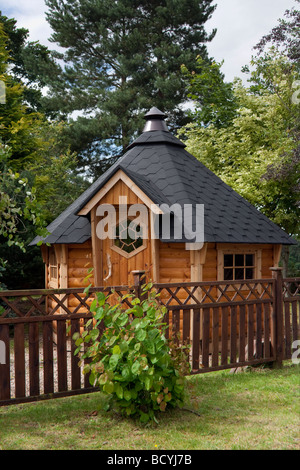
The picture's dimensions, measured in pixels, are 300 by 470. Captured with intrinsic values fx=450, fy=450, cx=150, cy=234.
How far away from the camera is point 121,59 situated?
24375 millimetres

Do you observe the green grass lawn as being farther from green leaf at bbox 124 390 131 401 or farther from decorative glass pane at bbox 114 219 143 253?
decorative glass pane at bbox 114 219 143 253

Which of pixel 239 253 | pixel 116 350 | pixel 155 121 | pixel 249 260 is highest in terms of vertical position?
pixel 155 121

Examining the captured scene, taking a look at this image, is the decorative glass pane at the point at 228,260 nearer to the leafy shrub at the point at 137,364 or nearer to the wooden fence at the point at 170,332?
the wooden fence at the point at 170,332

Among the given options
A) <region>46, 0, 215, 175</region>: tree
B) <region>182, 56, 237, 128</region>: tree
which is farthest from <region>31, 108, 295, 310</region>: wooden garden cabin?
<region>46, 0, 215, 175</region>: tree

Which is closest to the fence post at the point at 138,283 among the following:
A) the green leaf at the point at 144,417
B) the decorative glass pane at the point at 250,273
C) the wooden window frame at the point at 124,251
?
the green leaf at the point at 144,417

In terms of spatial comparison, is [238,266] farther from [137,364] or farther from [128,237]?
[137,364]

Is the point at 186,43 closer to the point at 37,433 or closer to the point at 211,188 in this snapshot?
the point at 211,188

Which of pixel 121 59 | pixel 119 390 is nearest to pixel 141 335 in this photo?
pixel 119 390

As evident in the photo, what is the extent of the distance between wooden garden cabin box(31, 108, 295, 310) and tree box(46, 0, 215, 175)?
45.1 ft

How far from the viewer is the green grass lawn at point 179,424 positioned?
14.5ft

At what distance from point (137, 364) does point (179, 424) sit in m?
0.92

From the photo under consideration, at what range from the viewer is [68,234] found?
10.4 meters

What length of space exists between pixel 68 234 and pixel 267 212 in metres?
9.40
